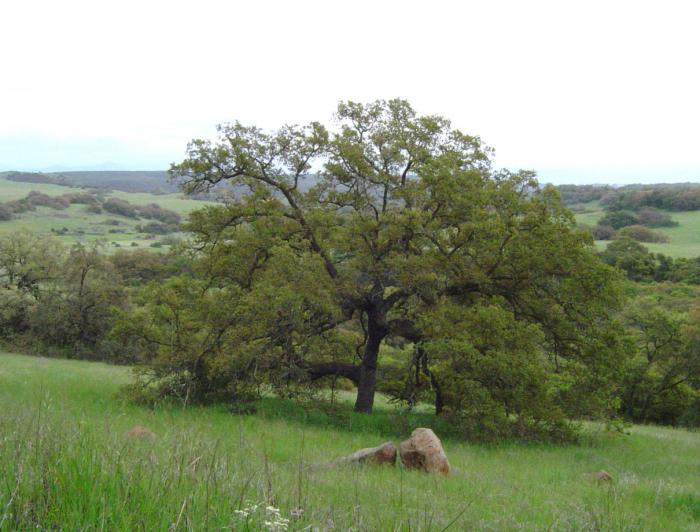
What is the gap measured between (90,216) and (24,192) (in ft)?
125

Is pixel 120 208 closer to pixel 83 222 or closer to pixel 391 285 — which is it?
pixel 83 222

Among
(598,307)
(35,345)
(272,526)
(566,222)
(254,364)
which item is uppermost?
(566,222)

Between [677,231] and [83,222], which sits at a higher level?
[677,231]

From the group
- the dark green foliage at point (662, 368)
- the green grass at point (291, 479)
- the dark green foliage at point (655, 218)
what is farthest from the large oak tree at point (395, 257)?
the dark green foliage at point (655, 218)

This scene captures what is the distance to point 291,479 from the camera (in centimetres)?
736

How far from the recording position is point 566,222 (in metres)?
16.9

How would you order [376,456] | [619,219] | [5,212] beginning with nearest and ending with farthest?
[376,456] < [5,212] < [619,219]

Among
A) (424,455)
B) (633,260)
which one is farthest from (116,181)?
(424,455)

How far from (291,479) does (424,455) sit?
151 inches

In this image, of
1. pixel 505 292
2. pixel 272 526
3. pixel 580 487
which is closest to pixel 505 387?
pixel 505 292

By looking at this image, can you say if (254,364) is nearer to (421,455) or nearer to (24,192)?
(421,455)

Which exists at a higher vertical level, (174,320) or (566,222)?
(566,222)

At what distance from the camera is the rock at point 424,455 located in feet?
34.2

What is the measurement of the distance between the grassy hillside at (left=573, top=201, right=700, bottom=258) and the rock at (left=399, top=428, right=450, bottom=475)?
70.8 m
